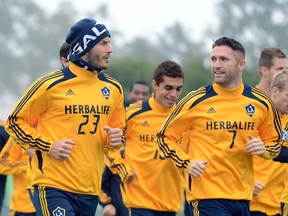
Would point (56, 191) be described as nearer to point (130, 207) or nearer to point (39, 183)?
point (39, 183)

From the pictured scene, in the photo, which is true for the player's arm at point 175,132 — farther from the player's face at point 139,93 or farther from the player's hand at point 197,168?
the player's face at point 139,93

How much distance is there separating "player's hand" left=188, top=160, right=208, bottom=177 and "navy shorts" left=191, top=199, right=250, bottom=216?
383 millimetres

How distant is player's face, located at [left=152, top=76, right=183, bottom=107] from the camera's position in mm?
12547

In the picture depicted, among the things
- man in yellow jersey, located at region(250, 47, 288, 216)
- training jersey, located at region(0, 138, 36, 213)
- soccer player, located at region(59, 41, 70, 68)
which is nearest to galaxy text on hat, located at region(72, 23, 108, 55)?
soccer player, located at region(59, 41, 70, 68)

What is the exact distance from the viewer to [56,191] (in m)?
10.3

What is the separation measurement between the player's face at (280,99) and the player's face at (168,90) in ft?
4.62

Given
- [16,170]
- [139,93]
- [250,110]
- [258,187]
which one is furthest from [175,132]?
[139,93]

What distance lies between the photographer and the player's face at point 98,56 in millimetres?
10656

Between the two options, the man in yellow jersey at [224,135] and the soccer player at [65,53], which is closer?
the man in yellow jersey at [224,135]

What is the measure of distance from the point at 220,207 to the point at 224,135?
2.56 feet

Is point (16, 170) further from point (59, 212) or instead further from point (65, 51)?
point (59, 212)

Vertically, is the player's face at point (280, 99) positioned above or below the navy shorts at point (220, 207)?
above

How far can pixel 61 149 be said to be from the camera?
401 inches

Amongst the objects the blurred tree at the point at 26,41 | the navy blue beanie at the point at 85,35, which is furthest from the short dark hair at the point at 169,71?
the blurred tree at the point at 26,41
